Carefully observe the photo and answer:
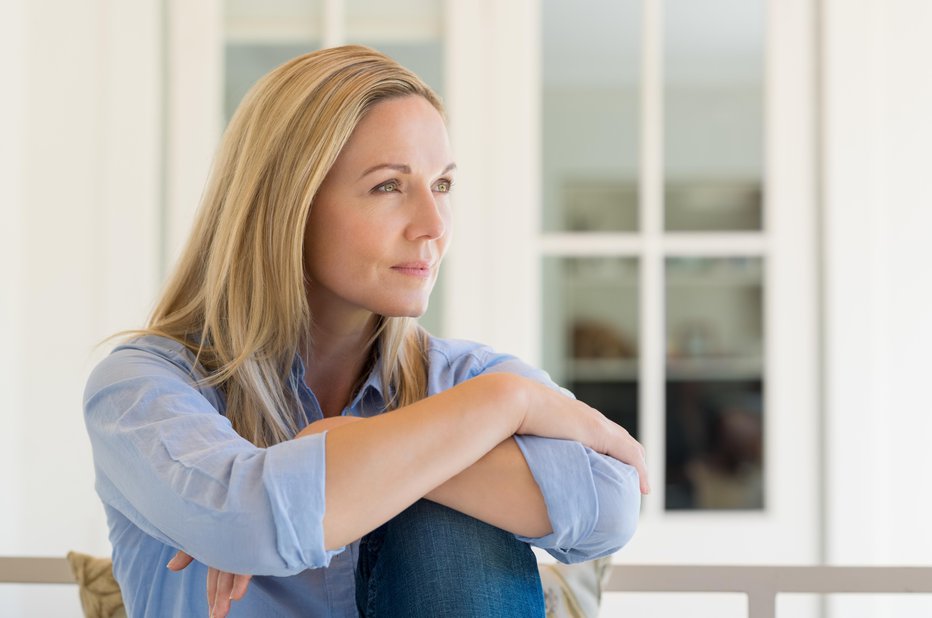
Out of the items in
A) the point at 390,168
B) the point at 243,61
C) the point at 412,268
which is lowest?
the point at 412,268

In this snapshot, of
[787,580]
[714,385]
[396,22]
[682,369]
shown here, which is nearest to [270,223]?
[787,580]

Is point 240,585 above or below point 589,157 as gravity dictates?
below

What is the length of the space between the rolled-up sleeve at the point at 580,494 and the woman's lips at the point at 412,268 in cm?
25

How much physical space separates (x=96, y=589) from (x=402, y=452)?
0.69 meters

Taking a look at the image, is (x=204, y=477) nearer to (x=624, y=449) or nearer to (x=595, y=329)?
(x=624, y=449)

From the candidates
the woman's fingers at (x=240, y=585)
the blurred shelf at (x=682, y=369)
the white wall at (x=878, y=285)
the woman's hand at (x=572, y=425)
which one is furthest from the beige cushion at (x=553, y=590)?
the blurred shelf at (x=682, y=369)

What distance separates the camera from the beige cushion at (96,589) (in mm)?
1395

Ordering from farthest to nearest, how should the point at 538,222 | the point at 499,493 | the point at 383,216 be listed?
the point at 538,222
the point at 383,216
the point at 499,493

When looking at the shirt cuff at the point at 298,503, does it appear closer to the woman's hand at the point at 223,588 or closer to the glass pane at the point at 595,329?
the woman's hand at the point at 223,588

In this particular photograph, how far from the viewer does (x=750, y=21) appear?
328 centimetres

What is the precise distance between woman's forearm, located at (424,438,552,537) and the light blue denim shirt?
13 millimetres

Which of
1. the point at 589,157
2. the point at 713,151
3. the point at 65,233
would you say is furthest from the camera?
the point at 589,157

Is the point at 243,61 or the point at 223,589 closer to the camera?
the point at 223,589

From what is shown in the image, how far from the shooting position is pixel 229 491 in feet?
2.96
